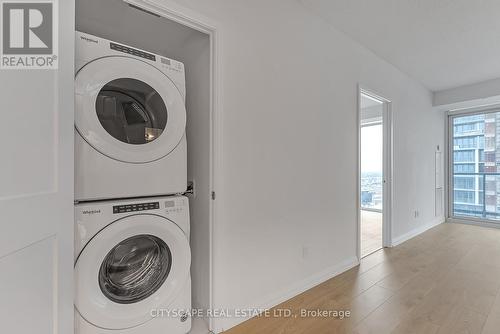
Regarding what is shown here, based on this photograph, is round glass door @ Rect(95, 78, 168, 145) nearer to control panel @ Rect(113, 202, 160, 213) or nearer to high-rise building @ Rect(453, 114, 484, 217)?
control panel @ Rect(113, 202, 160, 213)

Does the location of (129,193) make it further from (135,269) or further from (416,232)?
(416,232)

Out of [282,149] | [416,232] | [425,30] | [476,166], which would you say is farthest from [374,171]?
[282,149]

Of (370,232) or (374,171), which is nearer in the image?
(370,232)

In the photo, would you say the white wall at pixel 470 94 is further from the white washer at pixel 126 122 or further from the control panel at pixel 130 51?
the control panel at pixel 130 51

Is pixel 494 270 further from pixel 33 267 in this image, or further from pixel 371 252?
pixel 33 267

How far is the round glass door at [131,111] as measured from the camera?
140 centimetres

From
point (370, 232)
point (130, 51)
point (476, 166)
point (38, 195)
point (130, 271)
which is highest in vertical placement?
point (130, 51)

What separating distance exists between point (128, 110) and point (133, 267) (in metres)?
0.94

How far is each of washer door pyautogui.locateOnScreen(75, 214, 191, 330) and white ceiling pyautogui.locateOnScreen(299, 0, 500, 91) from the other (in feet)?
7.40

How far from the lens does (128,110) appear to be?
151 centimetres

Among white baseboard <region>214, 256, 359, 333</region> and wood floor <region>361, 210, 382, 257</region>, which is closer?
white baseboard <region>214, 256, 359, 333</region>

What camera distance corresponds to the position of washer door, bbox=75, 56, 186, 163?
125 cm

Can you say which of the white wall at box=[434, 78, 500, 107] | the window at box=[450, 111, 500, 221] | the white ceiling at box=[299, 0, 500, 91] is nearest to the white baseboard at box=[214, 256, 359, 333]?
the white ceiling at box=[299, 0, 500, 91]

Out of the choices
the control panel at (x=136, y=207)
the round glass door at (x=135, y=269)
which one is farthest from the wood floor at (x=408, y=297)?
the control panel at (x=136, y=207)
